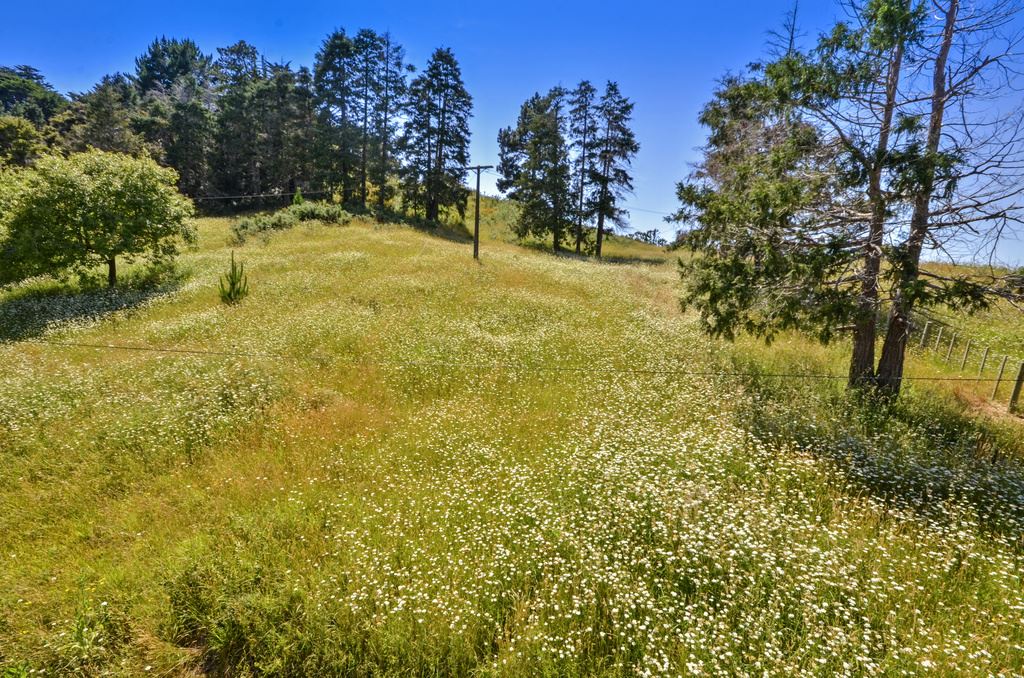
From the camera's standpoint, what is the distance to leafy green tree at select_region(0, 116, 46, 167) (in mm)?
41438

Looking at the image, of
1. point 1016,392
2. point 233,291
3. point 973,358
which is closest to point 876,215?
point 1016,392

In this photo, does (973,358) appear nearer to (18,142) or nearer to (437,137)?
(437,137)

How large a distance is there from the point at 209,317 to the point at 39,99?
313 ft

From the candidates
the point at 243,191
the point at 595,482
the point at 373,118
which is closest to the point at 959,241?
the point at 595,482

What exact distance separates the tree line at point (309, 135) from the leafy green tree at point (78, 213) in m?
Result: 22.9

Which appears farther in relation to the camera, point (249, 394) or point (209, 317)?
point (209, 317)

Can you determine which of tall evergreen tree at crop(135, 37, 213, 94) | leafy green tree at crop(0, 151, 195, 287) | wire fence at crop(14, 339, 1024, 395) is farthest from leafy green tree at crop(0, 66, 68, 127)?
wire fence at crop(14, 339, 1024, 395)

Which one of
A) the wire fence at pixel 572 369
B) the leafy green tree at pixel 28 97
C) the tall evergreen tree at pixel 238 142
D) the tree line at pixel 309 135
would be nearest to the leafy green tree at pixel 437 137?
the tree line at pixel 309 135

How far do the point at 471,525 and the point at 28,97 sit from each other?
382 feet

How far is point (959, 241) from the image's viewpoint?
7680 millimetres

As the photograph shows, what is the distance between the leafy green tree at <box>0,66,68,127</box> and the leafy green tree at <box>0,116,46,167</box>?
89.7ft

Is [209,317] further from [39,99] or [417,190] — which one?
[39,99]

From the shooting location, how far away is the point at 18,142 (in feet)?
136

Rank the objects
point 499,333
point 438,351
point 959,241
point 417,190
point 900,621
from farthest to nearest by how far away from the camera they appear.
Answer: point 417,190
point 499,333
point 438,351
point 959,241
point 900,621
